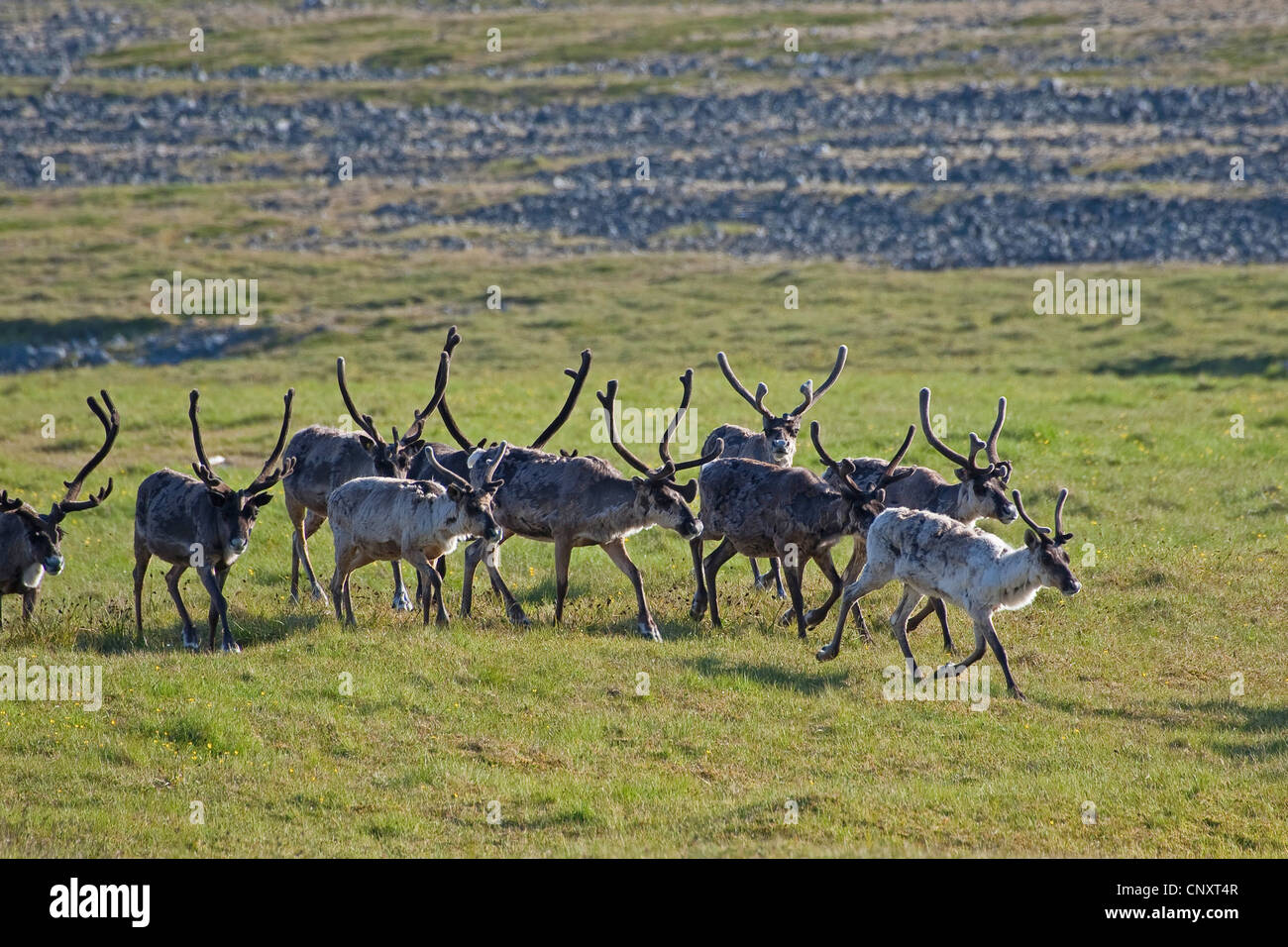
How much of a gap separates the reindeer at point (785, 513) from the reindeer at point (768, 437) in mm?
1492

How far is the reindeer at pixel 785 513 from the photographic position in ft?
54.5

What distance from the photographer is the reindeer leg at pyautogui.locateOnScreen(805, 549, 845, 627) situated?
16281 millimetres

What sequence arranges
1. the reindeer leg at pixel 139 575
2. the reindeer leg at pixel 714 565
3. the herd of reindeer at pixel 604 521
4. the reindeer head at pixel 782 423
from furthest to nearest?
1. the reindeer head at pixel 782 423
2. the reindeer leg at pixel 714 565
3. the reindeer leg at pixel 139 575
4. the herd of reindeer at pixel 604 521

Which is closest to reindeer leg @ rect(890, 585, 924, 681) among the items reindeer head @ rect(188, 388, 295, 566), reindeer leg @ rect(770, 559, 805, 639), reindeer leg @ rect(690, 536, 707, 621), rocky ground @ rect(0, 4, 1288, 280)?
reindeer leg @ rect(770, 559, 805, 639)

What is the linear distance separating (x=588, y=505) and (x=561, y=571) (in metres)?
0.81

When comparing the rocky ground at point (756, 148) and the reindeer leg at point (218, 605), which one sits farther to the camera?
the rocky ground at point (756, 148)

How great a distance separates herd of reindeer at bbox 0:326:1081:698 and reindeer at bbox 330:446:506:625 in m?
0.02

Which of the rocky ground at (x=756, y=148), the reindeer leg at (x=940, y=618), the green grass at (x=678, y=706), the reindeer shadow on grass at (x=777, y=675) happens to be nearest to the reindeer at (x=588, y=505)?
the green grass at (x=678, y=706)

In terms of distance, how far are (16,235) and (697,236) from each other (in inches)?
1036

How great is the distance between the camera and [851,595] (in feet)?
51.4

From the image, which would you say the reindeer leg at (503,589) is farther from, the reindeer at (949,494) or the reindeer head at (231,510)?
the reindeer at (949,494)

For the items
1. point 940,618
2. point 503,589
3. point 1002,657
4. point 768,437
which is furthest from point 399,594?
point 1002,657

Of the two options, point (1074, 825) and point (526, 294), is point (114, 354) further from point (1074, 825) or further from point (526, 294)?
point (1074, 825)
